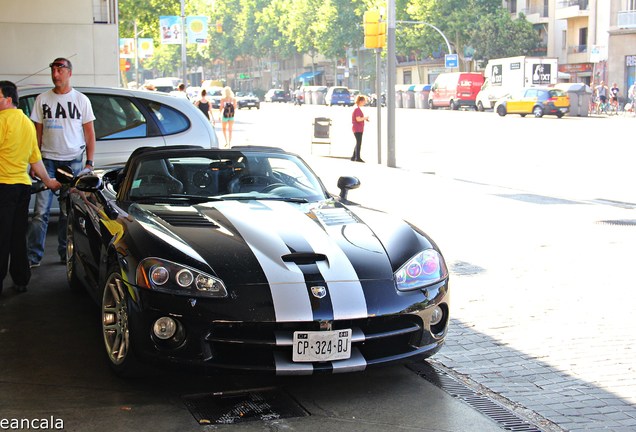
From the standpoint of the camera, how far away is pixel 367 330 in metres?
4.72

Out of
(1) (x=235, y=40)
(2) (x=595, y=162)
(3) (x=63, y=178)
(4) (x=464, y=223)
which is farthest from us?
(1) (x=235, y=40)

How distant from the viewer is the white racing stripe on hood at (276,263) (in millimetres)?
4578

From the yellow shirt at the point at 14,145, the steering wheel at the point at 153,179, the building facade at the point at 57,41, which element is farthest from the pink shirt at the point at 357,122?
the steering wheel at the point at 153,179

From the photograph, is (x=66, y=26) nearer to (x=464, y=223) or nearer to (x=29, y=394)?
(x=464, y=223)

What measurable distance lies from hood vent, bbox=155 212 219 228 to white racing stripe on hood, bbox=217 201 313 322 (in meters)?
0.14

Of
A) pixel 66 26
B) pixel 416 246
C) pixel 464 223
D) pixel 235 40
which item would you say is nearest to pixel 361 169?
pixel 66 26

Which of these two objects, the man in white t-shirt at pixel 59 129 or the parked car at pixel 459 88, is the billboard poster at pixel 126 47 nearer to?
the parked car at pixel 459 88

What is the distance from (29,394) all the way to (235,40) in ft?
402

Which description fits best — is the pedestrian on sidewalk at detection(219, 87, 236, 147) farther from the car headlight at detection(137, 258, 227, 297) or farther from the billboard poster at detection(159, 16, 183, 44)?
the car headlight at detection(137, 258, 227, 297)

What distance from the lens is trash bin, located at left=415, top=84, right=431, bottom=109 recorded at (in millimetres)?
64688

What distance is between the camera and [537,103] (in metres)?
44.8

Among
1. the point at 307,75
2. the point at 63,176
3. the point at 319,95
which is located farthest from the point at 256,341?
the point at 307,75

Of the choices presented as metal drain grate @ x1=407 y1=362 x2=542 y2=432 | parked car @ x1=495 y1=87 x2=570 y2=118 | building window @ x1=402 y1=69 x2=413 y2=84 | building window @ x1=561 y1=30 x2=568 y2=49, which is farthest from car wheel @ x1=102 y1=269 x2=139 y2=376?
building window @ x1=402 y1=69 x2=413 y2=84

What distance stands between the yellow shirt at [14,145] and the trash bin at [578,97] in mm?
40293
